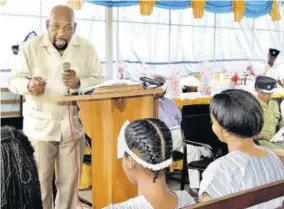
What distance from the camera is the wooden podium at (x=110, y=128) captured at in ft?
7.35

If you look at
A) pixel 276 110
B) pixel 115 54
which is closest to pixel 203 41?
pixel 115 54

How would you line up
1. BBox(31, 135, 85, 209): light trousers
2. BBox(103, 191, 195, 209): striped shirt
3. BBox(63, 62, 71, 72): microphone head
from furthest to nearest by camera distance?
BBox(31, 135, 85, 209): light trousers, BBox(63, 62, 71, 72): microphone head, BBox(103, 191, 195, 209): striped shirt

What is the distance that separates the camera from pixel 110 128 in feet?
7.35

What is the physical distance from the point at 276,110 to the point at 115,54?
258cm

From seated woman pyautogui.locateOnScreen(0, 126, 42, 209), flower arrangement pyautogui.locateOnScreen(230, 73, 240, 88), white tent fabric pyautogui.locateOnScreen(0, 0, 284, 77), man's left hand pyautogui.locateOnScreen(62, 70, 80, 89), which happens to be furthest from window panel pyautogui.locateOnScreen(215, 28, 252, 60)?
seated woman pyautogui.locateOnScreen(0, 126, 42, 209)

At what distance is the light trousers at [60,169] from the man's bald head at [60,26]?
604 millimetres

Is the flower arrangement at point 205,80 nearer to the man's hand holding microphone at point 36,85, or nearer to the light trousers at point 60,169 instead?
the light trousers at point 60,169

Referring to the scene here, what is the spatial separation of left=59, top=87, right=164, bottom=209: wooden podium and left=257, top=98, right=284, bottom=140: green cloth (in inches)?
85.5

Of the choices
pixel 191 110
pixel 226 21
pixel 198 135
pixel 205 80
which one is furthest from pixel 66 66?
pixel 226 21

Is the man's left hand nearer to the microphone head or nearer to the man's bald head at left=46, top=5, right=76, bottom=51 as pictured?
the microphone head

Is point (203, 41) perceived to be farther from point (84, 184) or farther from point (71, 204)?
point (71, 204)

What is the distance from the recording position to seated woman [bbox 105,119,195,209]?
61.8 inches

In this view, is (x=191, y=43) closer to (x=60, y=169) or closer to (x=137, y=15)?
(x=137, y=15)

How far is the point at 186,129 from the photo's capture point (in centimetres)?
387
